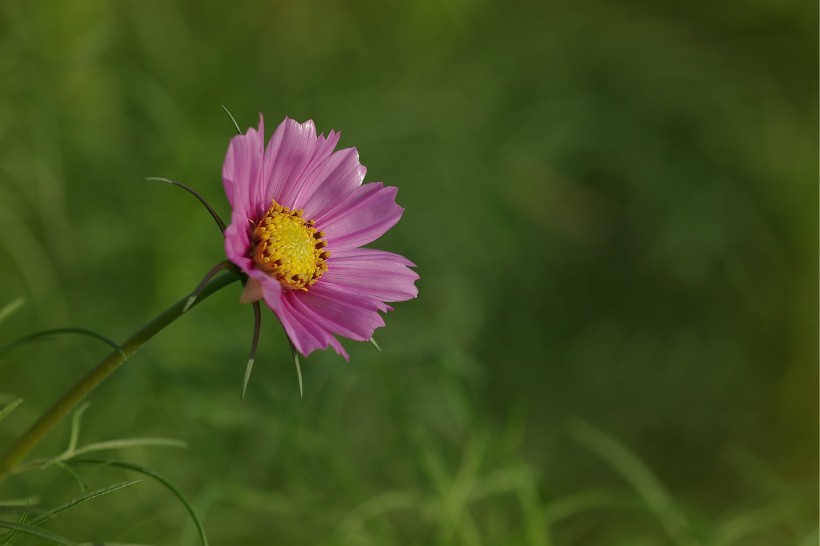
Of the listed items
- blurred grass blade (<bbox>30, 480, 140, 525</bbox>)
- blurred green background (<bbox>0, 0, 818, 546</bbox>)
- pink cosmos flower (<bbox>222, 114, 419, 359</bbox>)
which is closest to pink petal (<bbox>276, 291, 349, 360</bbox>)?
pink cosmos flower (<bbox>222, 114, 419, 359</bbox>)

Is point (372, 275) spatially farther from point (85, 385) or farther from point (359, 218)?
point (85, 385)

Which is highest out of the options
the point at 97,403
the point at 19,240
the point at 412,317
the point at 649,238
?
the point at 649,238

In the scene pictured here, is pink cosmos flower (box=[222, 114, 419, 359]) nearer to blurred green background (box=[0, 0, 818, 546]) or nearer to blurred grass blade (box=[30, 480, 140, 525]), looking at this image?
blurred grass blade (box=[30, 480, 140, 525])

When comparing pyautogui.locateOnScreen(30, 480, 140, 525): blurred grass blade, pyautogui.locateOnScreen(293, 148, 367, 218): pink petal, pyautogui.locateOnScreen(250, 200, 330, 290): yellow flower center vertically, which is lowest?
pyautogui.locateOnScreen(30, 480, 140, 525): blurred grass blade

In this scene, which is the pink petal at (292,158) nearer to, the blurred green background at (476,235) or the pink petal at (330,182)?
the pink petal at (330,182)

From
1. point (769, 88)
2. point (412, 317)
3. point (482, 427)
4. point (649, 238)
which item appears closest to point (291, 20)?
point (412, 317)

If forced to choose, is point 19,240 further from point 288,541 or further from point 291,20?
point 291,20
